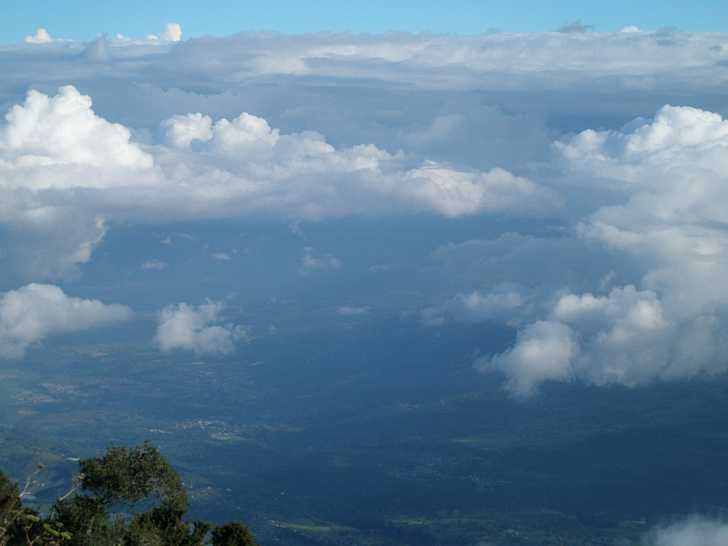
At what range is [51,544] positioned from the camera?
30.9 m

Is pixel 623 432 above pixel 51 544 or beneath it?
above

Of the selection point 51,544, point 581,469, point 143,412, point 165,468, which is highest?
point 143,412

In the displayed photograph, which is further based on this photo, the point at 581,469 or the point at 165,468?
the point at 581,469

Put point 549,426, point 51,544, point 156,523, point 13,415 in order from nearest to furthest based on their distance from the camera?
point 51,544 → point 156,523 → point 13,415 → point 549,426

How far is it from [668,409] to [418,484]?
74.5m

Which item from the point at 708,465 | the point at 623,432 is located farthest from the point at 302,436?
the point at 708,465

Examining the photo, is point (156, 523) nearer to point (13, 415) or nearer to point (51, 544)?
point (51, 544)

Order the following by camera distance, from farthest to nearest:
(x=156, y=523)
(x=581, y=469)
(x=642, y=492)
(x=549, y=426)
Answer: (x=549, y=426), (x=581, y=469), (x=642, y=492), (x=156, y=523)

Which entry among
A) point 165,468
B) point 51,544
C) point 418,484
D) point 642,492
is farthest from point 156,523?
point 642,492

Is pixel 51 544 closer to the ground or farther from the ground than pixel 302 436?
closer to the ground

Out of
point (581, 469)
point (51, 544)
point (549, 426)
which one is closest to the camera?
point (51, 544)

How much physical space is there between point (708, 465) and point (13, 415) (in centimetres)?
13020

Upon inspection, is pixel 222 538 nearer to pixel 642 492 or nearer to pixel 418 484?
pixel 418 484

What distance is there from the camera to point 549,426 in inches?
7160
